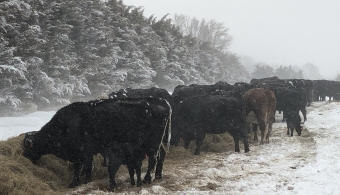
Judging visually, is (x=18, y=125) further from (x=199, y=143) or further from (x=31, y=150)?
(x=199, y=143)

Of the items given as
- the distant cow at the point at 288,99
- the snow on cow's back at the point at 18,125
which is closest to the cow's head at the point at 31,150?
the snow on cow's back at the point at 18,125

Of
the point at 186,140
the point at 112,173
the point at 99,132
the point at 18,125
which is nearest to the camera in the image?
the point at 112,173

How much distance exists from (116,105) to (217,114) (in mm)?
3606

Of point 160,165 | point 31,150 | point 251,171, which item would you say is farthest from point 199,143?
point 31,150

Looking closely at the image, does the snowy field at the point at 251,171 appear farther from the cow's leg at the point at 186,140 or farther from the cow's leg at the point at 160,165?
the cow's leg at the point at 186,140

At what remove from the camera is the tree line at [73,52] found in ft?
36.0

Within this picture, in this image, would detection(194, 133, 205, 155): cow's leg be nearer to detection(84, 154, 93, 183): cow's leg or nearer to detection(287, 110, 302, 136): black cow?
detection(84, 154, 93, 183): cow's leg

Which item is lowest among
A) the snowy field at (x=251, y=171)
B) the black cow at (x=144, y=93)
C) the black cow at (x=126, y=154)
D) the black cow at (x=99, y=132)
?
the snowy field at (x=251, y=171)

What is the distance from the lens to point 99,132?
17.6ft

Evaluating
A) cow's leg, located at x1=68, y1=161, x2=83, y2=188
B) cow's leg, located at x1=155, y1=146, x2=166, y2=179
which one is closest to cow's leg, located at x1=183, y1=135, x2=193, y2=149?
cow's leg, located at x1=155, y1=146, x2=166, y2=179

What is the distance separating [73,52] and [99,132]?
11757mm

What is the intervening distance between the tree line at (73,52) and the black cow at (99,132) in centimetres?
567

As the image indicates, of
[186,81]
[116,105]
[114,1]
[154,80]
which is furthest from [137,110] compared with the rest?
[186,81]

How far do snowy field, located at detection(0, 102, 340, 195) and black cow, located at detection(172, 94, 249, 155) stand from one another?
A: 56cm
